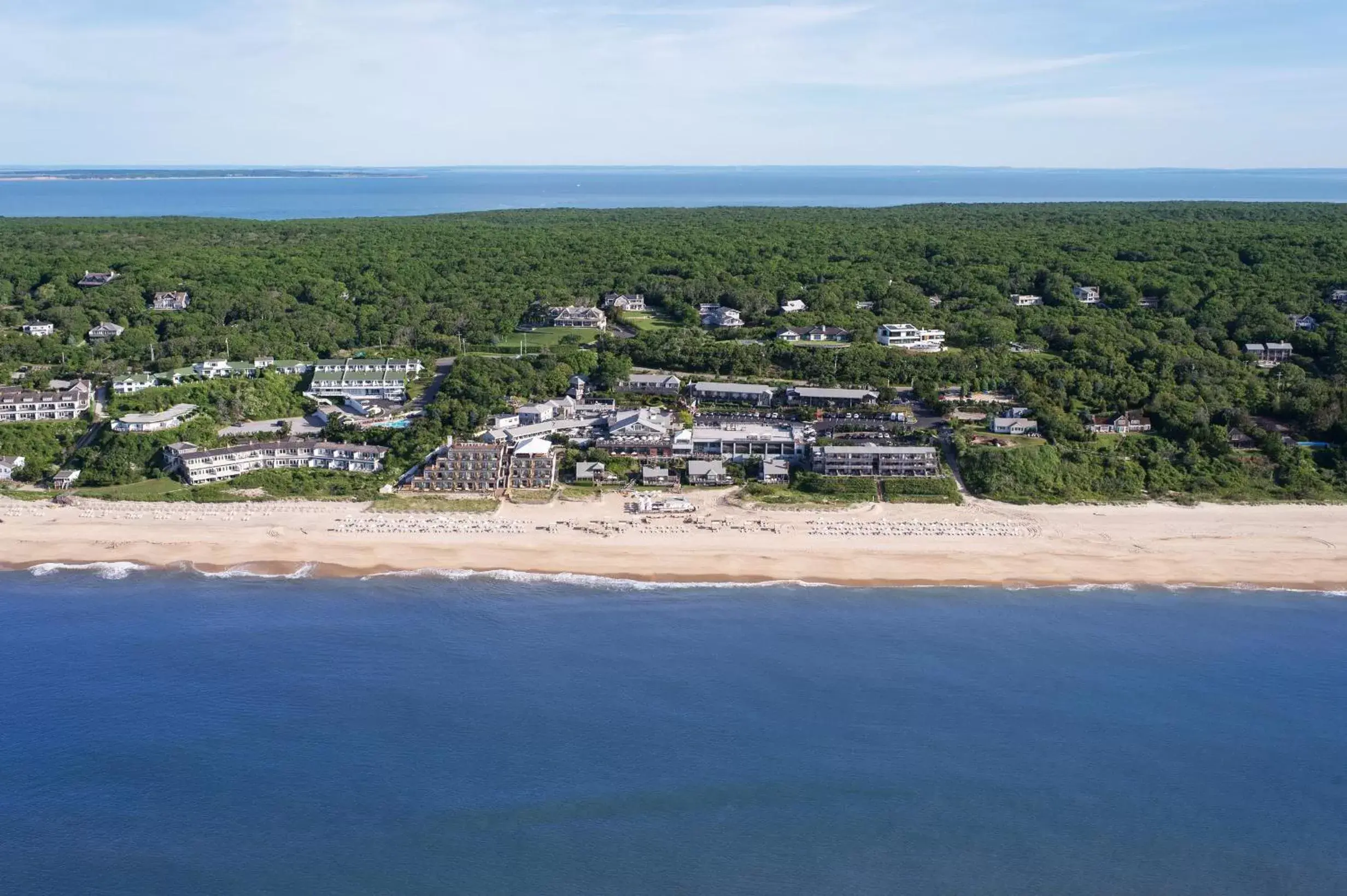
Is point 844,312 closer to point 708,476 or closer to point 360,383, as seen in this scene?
point 708,476

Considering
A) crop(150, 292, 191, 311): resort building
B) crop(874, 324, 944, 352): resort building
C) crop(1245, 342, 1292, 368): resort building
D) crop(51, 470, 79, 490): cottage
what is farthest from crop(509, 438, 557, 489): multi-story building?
crop(1245, 342, 1292, 368): resort building

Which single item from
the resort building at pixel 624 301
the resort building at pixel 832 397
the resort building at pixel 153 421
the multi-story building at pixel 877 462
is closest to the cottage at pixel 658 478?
the multi-story building at pixel 877 462

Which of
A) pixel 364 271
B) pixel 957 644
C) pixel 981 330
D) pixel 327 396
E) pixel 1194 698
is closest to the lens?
pixel 1194 698

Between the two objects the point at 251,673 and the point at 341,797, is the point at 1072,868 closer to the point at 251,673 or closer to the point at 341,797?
the point at 341,797

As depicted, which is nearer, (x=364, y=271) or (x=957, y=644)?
(x=957, y=644)

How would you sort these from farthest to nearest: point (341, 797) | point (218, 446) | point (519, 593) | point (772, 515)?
point (218, 446)
point (772, 515)
point (519, 593)
point (341, 797)

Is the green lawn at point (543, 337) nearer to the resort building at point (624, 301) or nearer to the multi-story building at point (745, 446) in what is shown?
the resort building at point (624, 301)

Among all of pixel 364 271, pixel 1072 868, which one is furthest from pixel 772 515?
pixel 364 271
